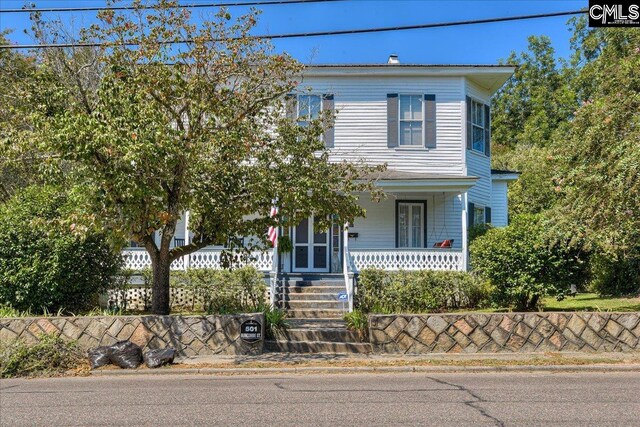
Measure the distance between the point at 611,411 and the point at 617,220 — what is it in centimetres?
718

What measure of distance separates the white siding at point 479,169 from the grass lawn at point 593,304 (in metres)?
5.06

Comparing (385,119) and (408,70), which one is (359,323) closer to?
(385,119)

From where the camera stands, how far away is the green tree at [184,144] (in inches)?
438

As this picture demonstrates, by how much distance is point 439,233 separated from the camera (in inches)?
867

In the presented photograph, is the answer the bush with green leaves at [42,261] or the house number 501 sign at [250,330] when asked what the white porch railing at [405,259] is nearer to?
the house number 501 sign at [250,330]

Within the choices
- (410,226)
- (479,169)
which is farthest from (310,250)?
(479,169)

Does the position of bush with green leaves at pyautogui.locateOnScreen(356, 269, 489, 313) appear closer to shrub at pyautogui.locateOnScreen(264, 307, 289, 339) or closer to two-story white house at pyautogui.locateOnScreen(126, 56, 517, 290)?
two-story white house at pyautogui.locateOnScreen(126, 56, 517, 290)

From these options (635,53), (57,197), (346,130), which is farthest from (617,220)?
(57,197)

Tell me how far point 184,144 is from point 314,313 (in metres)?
7.54

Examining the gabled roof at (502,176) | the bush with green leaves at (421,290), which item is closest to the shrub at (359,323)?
the bush with green leaves at (421,290)

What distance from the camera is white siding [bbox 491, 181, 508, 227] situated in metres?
25.2

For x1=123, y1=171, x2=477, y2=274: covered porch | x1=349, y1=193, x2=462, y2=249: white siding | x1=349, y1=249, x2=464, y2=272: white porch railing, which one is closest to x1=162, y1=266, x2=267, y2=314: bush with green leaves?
x1=123, y1=171, x2=477, y2=274: covered porch

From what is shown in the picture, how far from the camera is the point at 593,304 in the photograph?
18.3m

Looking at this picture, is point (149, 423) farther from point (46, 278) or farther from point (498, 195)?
point (498, 195)
